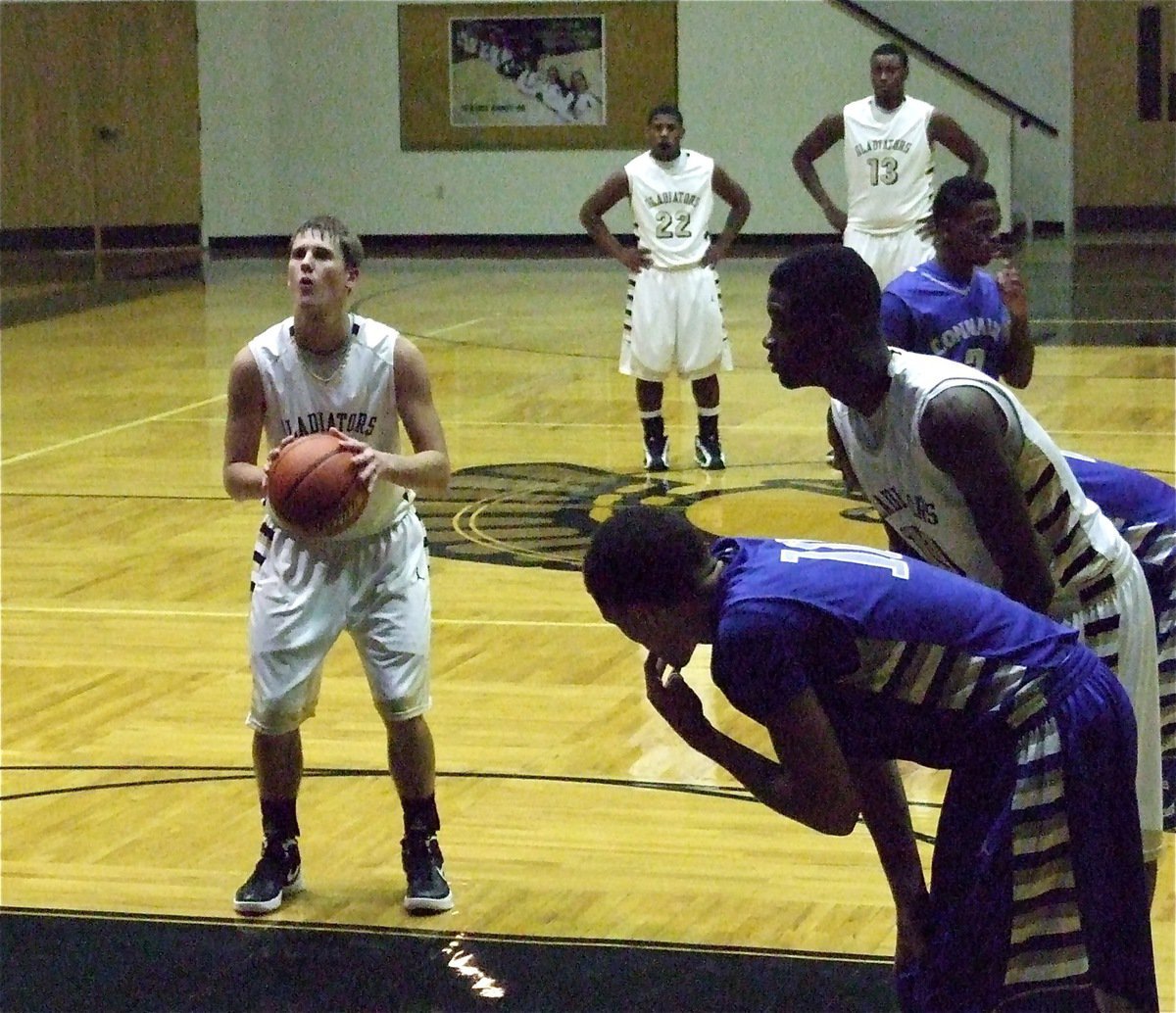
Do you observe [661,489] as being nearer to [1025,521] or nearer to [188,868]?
[188,868]

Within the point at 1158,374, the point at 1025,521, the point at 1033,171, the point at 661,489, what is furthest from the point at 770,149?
the point at 1025,521

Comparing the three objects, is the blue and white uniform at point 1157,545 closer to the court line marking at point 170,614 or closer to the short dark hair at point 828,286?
the short dark hair at point 828,286

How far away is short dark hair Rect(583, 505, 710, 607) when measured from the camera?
2.98 meters

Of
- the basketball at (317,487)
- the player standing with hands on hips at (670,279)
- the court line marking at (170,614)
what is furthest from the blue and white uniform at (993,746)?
the player standing with hands on hips at (670,279)

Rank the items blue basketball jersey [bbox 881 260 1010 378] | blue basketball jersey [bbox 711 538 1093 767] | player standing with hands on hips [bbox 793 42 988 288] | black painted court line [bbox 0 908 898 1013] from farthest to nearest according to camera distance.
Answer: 1. player standing with hands on hips [bbox 793 42 988 288]
2. blue basketball jersey [bbox 881 260 1010 378]
3. black painted court line [bbox 0 908 898 1013]
4. blue basketball jersey [bbox 711 538 1093 767]

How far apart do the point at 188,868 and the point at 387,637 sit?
0.87 metres

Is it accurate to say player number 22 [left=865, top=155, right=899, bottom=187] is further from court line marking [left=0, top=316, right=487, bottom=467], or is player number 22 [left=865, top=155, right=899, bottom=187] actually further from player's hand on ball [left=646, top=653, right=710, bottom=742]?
player's hand on ball [left=646, top=653, right=710, bottom=742]

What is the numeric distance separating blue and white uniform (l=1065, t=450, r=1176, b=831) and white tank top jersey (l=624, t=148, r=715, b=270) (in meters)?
6.63

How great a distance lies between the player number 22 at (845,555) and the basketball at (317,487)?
5.33ft

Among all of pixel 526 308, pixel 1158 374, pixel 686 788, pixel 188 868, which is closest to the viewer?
pixel 188 868

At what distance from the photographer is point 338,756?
19.6ft

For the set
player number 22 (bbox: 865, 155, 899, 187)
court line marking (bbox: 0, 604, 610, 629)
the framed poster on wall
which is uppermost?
the framed poster on wall


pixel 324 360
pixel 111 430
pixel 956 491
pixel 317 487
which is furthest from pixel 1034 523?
pixel 111 430

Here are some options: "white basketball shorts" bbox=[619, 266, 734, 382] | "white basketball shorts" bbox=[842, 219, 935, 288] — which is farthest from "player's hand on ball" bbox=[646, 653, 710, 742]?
"white basketball shorts" bbox=[842, 219, 935, 288]
